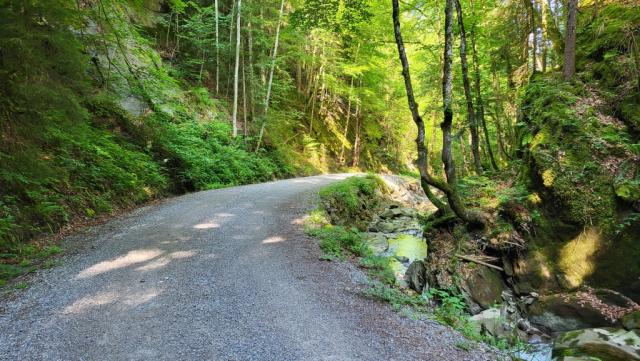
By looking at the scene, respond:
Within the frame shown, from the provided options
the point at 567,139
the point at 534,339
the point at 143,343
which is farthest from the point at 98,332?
the point at 567,139

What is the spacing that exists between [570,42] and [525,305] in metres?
6.67

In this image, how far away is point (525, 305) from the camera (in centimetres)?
648

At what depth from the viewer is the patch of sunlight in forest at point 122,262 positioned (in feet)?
16.9

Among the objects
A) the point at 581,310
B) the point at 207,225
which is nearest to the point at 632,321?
the point at 581,310

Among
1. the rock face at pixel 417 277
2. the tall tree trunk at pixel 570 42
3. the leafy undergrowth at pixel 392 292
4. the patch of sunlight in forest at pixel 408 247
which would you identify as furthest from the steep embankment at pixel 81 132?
the tall tree trunk at pixel 570 42

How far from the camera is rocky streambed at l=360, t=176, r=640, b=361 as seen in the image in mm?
4699

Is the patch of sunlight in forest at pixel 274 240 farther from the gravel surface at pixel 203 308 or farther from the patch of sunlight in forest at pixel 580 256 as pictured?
the patch of sunlight in forest at pixel 580 256

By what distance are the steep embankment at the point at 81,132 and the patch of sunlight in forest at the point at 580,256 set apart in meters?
9.18

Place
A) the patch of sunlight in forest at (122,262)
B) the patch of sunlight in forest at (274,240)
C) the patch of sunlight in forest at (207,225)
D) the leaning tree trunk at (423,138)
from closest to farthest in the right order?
the patch of sunlight in forest at (122,262), the patch of sunlight in forest at (274,240), the leaning tree trunk at (423,138), the patch of sunlight in forest at (207,225)

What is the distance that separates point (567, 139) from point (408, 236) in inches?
221

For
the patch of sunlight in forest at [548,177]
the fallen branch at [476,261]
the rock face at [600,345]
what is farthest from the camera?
the patch of sunlight in forest at [548,177]

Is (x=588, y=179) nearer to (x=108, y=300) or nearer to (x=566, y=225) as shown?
(x=566, y=225)

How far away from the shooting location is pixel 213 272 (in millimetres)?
5273

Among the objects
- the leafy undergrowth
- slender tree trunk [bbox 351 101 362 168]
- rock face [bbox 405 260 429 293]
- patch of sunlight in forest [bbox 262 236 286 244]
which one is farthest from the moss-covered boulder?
slender tree trunk [bbox 351 101 362 168]
